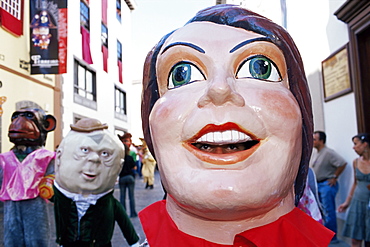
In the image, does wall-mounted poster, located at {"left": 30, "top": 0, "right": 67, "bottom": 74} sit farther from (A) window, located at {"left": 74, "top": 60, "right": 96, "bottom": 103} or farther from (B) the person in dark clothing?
(A) window, located at {"left": 74, "top": 60, "right": 96, "bottom": 103}

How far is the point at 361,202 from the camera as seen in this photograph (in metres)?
3.41

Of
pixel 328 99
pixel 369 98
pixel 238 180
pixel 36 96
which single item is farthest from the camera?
pixel 36 96

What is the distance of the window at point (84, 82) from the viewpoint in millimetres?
11578

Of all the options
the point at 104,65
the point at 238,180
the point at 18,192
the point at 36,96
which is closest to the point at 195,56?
the point at 238,180

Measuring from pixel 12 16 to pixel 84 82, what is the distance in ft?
17.0

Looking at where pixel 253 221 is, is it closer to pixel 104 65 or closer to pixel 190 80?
pixel 190 80

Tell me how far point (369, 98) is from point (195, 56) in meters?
3.82

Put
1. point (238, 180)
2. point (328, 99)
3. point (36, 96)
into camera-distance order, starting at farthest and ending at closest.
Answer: point (36, 96), point (328, 99), point (238, 180)

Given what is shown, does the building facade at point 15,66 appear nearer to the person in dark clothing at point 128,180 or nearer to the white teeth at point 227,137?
the person in dark clothing at point 128,180

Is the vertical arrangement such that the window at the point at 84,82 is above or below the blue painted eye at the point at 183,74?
above

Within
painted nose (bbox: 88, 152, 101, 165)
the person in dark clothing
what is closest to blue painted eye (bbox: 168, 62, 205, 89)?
painted nose (bbox: 88, 152, 101, 165)

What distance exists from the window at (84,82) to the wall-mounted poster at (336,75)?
851cm

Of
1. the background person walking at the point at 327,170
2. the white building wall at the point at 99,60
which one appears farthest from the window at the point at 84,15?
Result: the background person walking at the point at 327,170

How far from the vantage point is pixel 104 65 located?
100 inches
